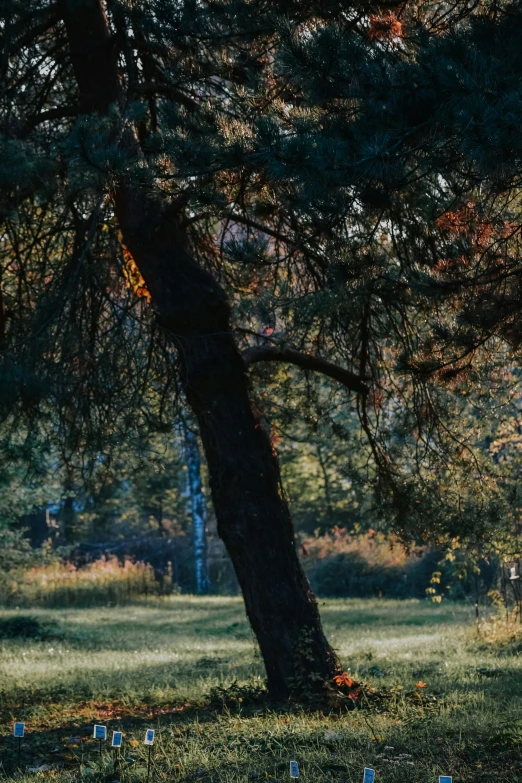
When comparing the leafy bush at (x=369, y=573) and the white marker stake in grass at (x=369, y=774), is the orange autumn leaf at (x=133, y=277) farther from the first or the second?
the leafy bush at (x=369, y=573)

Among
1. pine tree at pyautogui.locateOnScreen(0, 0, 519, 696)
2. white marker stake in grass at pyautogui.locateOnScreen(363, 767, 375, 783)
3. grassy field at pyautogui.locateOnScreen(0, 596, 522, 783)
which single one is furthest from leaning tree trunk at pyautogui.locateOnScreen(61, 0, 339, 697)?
white marker stake in grass at pyautogui.locateOnScreen(363, 767, 375, 783)

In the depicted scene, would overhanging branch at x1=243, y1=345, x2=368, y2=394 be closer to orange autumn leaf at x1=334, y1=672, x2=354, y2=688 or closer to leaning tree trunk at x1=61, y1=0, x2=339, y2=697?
leaning tree trunk at x1=61, y1=0, x2=339, y2=697

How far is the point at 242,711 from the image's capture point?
7027 millimetres

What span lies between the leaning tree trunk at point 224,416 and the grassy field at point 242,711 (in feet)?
2.02

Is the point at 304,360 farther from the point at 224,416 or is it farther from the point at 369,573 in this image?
the point at 369,573

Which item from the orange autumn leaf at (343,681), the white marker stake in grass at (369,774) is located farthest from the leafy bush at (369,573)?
the white marker stake in grass at (369,774)

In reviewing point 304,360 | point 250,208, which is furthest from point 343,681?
point 250,208

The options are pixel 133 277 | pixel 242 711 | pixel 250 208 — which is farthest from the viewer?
pixel 133 277

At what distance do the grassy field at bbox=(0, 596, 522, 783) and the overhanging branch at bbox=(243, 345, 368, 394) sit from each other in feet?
8.32

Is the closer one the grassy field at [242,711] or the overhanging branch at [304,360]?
the grassy field at [242,711]

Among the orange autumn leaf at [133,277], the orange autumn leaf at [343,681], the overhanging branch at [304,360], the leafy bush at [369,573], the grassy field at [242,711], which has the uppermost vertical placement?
the orange autumn leaf at [133,277]

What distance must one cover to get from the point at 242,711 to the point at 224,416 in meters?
2.29

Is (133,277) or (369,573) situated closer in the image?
(133,277)

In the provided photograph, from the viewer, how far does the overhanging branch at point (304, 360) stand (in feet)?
24.8
